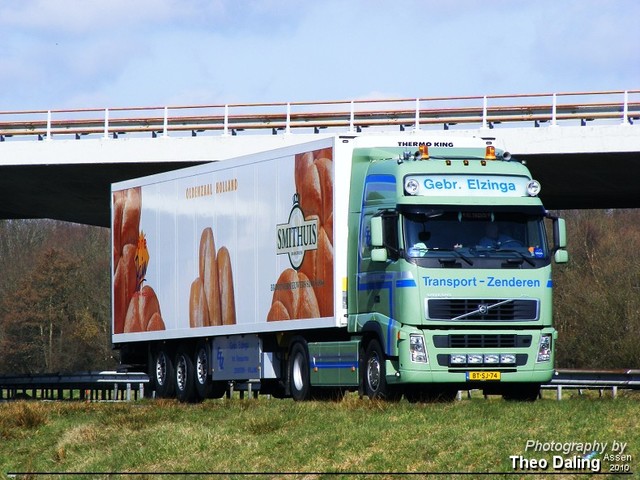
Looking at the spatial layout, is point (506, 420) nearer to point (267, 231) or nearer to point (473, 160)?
point (473, 160)

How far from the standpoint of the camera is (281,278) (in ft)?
70.5

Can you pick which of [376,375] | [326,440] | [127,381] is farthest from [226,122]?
[326,440]

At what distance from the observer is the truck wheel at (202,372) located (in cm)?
2405

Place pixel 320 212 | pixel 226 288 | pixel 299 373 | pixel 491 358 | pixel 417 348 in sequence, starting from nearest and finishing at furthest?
pixel 417 348, pixel 491 358, pixel 320 212, pixel 299 373, pixel 226 288

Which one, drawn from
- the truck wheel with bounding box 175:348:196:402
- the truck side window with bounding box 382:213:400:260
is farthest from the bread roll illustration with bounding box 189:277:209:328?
the truck side window with bounding box 382:213:400:260

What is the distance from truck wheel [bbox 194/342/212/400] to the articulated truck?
30 mm

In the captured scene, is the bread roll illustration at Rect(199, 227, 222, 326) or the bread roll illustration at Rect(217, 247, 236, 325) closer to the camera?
the bread roll illustration at Rect(217, 247, 236, 325)

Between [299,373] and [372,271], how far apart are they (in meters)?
2.95

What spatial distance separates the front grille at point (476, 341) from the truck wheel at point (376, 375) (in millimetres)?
946

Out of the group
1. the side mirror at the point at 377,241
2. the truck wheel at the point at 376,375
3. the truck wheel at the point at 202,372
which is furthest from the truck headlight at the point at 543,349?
the truck wheel at the point at 202,372

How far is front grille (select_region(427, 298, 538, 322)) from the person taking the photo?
18203mm

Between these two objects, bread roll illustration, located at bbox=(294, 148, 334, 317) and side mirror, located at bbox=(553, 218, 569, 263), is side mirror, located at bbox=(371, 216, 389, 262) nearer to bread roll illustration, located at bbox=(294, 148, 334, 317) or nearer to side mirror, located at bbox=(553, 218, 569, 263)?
bread roll illustration, located at bbox=(294, 148, 334, 317)

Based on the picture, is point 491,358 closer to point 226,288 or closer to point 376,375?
point 376,375

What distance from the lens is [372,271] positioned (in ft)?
62.6
